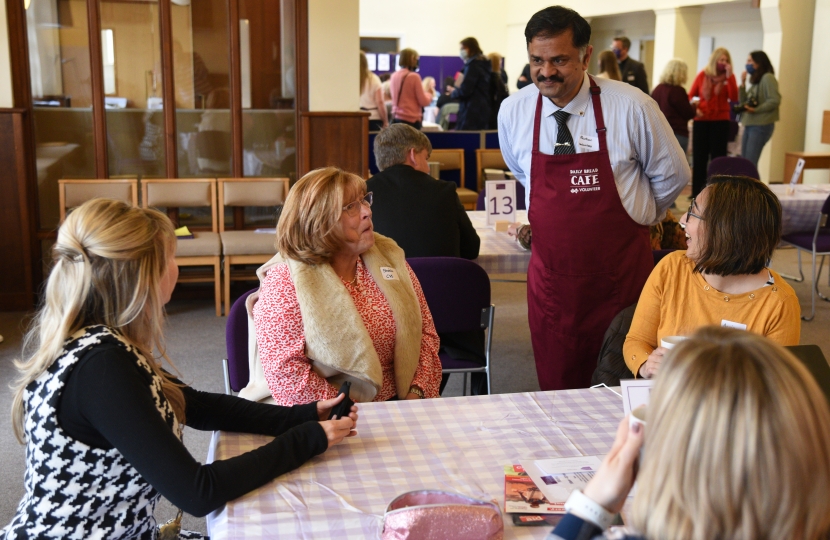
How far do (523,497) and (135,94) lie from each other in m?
5.18

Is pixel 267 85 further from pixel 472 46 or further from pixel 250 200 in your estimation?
pixel 472 46

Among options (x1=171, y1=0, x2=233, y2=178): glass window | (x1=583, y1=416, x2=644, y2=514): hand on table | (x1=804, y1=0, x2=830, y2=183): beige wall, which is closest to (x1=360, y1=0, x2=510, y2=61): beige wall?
(x1=804, y1=0, x2=830, y2=183): beige wall

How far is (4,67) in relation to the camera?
17.6ft

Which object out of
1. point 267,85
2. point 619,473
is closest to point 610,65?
point 267,85

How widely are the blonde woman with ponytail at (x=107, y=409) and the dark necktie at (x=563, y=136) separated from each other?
5.51ft

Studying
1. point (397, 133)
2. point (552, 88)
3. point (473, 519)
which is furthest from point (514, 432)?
point (397, 133)

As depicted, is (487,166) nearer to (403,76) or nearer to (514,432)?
(403,76)

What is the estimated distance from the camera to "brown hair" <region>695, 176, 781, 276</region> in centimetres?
214

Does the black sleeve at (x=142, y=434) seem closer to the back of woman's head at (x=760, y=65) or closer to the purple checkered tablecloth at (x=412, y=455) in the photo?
the purple checkered tablecloth at (x=412, y=455)

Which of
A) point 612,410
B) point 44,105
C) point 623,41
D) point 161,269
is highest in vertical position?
point 623,41

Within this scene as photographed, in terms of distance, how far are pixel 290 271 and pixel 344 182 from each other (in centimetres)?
29

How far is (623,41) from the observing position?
9297mm

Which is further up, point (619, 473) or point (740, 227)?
point (740, 227)

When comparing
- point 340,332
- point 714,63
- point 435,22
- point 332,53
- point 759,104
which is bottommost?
point 340,332
